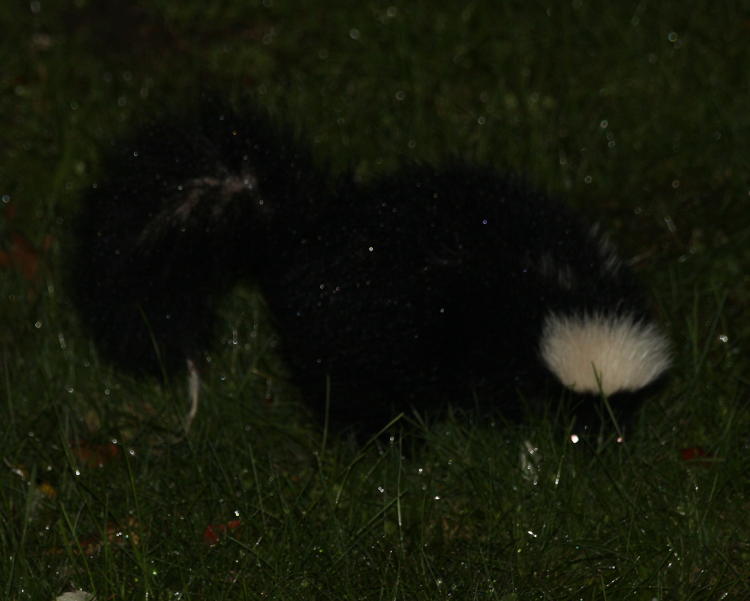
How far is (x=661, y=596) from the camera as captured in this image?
3.35 metres

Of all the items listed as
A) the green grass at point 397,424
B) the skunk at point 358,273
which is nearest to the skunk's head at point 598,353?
the skunk at point 358,273

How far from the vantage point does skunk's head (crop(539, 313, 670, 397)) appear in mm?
3865

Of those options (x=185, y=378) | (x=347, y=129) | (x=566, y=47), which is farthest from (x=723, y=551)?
(x=566, y=47)

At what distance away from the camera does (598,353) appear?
3.86 m

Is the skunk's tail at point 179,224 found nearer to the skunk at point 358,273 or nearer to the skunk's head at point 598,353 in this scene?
the skunk at point 358,273

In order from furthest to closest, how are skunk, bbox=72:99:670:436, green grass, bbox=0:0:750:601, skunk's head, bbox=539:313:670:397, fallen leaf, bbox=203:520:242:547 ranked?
skunk, bbox=72:99:670:436, skunk's head, bbox=539:313:670:397, fallen leaf, bbox=203:520:242:547, green grass, bbox=0:0:750:601

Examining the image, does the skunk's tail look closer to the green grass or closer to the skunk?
the skunk

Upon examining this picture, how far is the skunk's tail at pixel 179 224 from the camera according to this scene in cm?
418

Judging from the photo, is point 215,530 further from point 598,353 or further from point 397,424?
point 598,353

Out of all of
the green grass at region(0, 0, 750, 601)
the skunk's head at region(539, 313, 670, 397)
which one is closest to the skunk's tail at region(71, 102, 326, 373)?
the green grass at region(0, 0, 750, 601)

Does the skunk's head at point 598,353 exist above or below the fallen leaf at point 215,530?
above

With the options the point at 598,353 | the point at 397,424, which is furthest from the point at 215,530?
the point at 598,353

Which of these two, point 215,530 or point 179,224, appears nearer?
point 215,530

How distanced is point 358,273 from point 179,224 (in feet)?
1.89
